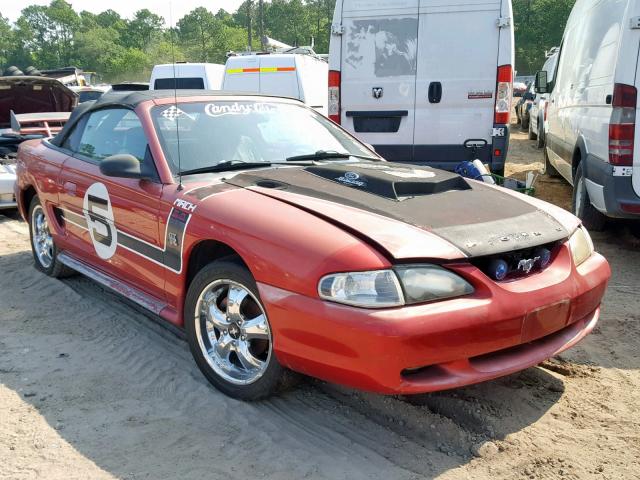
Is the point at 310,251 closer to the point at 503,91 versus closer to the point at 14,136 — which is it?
the point at 503,91

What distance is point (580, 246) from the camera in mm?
3207

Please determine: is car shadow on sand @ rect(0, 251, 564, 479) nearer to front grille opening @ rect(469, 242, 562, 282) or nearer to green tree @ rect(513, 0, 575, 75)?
front grille opening @ rect(469, 242, 562, 282)

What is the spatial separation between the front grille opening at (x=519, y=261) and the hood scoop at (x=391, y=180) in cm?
61

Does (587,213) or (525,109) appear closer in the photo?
(587,213)

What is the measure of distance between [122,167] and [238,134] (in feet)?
2.53

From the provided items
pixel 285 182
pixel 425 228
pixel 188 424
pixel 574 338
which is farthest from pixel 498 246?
pixel 188 424

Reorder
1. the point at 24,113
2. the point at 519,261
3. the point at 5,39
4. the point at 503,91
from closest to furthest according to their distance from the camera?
the point at 519,261
the point at 503,91
the point at 24,113
the point at 5,39

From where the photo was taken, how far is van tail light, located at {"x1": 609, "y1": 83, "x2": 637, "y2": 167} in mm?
4719

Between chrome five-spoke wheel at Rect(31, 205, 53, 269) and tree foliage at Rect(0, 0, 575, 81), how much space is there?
190 feet

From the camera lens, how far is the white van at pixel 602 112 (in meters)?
4.74

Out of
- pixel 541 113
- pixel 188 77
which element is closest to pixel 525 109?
pixel 541 113

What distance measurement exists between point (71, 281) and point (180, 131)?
1.98 metres

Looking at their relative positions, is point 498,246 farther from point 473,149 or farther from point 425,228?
point 473,149

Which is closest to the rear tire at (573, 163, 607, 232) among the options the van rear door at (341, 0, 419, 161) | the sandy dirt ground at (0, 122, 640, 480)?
the van rear door at (341, 0, 419, 161)
